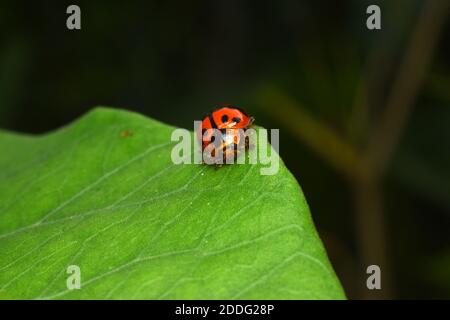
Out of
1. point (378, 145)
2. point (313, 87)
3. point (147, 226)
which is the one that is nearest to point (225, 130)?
point (147, 226)

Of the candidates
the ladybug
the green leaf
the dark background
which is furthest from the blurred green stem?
the ladybug

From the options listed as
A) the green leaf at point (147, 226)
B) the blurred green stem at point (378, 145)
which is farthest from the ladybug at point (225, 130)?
the blurred green stem at point (378, 145)

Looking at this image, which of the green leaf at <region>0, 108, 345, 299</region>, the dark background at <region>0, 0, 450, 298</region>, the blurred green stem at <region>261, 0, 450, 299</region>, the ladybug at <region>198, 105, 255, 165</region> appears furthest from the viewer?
the dark background at <region>0, 0, 450, 298</region>

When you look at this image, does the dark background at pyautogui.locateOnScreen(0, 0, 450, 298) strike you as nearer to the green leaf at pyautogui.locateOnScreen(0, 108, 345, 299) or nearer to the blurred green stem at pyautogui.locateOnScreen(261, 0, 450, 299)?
the blurred green stem at pyautogui.locateOnScreen(261, 0, 450, 299)

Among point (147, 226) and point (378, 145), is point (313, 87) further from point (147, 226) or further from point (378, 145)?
point (147, 226)

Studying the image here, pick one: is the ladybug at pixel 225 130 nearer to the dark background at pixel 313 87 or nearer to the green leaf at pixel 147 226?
the green leaf at pixel 147 226
